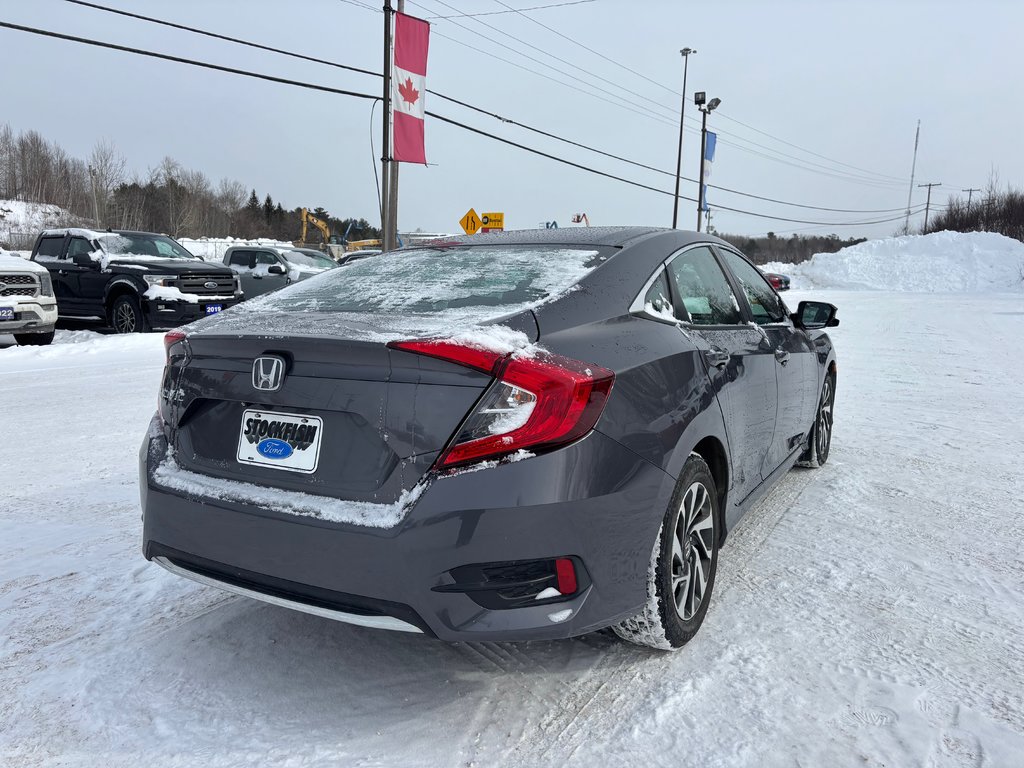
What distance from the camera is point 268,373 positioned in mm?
2305

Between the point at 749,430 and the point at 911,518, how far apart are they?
156 centimetres

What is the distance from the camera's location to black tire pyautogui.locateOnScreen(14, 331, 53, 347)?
39.3ft

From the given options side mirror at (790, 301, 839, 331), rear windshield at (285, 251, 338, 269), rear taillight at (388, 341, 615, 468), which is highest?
rear windshield at (285, 251, 338, 269)

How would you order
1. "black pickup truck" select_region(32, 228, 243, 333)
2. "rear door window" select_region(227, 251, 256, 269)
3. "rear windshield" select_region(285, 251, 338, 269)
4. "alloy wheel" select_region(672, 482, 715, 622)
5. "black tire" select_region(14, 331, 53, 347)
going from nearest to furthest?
"alloy wheel" select_region(672, 482, 715, 622)
"black tire" select_region(14, 331, 53, 347)
"black pickup truck" select_region(32, 228, 243, 333)
"rear windshield" select_region(285, 251, 338, 269)
"rear door window" select_region(227, 251, 256, 269)

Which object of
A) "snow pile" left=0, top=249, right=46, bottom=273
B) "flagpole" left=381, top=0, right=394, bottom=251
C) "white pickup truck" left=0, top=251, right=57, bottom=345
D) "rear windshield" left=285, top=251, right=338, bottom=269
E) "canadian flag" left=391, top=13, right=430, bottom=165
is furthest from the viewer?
"flagpole" left=381, top=0, right=394, bottom=251

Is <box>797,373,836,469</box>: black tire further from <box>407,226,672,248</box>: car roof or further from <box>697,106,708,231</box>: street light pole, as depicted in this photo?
<box>697,106,708,231</box>: street light pole

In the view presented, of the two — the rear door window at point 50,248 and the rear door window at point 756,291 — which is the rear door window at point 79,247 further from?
the rear door window at point 756,291

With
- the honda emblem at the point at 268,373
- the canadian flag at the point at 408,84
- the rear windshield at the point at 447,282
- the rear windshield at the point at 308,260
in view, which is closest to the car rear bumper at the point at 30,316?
the rear windshield at the point at 308,260

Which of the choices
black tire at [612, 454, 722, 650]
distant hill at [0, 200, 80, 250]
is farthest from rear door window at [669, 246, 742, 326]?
distant hill at [0, 200, 80, 250]

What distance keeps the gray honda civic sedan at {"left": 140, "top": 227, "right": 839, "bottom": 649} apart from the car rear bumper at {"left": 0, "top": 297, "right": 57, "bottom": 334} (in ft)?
33.5

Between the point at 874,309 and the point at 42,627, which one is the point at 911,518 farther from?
the point at 874,309

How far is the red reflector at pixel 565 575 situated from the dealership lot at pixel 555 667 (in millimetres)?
463

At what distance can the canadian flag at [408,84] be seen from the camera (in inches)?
719

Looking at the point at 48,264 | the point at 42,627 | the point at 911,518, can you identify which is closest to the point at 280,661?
the point at 42,627
